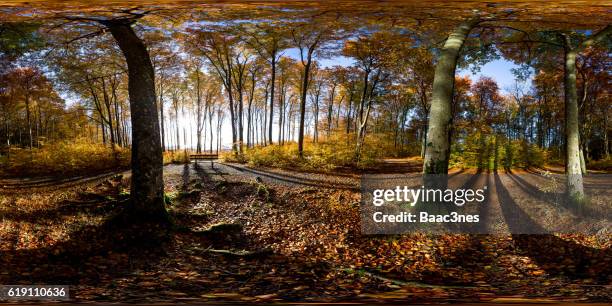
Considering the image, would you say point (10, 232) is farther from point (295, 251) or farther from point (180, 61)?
point (295, 251)

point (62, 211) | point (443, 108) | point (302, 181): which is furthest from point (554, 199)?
point (62, 211)

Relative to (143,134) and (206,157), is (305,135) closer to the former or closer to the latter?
(206,157)

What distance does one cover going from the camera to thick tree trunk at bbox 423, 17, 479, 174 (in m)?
2.19

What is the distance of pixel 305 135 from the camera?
253 cm

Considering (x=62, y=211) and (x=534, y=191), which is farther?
(x=534, y=191)

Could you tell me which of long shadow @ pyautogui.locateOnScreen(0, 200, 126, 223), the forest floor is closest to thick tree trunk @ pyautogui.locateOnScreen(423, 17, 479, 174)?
the forest floor

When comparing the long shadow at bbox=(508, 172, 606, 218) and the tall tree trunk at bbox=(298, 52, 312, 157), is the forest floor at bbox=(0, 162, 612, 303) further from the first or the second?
the tall tree trunk at bbox=(298, 52, 312, 157)

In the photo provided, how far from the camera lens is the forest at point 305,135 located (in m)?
2.03

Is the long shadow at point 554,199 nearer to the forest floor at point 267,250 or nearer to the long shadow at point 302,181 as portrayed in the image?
the forest floor at point 267,250

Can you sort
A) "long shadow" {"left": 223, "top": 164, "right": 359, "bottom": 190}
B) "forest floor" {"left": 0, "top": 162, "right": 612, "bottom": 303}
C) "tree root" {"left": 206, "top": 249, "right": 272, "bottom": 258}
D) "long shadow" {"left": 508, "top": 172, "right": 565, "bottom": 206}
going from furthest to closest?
"long shadow" {"left": 223, "top": 164, "right": 359, "bottom": 190} < "long shadow" {"left": 508, "top": 172, "right": 565, "bottom": 206} < "tree root" {"left": 206, "top": 249, "right": 272, "bottom": 258} < "forest floor" {"left": 0, "top": 162, "right": 612, "bottom": 303}

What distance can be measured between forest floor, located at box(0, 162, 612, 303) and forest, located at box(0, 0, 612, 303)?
0.05 ft

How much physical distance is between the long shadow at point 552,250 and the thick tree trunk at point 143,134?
2.56 metres

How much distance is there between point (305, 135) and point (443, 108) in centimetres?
110

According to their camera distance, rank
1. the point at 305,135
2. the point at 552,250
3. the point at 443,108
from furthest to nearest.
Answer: the point at 305,135
the point at 443,108
the point at 552,250
